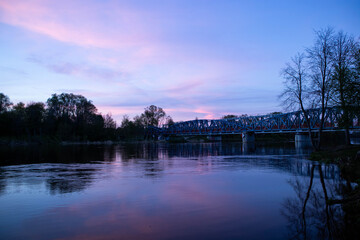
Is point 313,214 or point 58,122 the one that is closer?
point 313,214

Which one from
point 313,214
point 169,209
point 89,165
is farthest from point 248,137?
point 169,209

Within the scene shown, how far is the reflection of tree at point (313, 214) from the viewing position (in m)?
8.29

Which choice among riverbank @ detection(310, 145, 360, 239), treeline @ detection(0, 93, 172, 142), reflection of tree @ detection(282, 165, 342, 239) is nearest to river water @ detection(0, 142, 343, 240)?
reflection of tree @ detection(282, 165, 342, 239)

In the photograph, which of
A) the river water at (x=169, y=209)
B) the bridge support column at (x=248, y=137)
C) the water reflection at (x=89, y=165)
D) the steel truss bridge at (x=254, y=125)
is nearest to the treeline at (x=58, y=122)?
the steel truss bridge at (x=254, y=125)

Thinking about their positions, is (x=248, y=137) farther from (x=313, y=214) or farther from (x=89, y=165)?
(x=313, y=214)

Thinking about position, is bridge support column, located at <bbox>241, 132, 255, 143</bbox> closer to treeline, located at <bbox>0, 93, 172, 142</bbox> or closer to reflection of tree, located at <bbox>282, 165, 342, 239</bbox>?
treeline, located at <bbox>0, 93, 172, 142</bbox>

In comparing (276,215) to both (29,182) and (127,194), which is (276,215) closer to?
(127,194)

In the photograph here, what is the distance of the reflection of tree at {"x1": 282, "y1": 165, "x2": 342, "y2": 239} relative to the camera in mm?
8289

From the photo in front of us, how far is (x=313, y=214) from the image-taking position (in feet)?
32.7

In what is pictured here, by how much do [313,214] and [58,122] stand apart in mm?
127950

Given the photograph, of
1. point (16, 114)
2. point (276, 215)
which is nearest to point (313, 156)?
point (276, 215)

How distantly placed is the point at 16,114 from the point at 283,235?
12205cm

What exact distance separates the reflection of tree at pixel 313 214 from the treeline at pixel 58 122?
10573cm

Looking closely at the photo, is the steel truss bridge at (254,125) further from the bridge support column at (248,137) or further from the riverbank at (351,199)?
the riverbank at (351,199)
